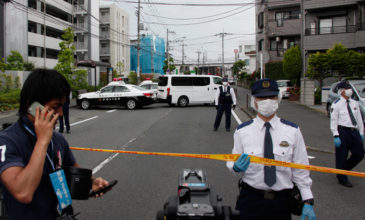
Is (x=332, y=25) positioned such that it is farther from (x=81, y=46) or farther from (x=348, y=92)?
(x=81, y=46)

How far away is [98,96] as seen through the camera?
21.0 metres

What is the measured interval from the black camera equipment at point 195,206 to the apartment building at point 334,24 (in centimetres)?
2923

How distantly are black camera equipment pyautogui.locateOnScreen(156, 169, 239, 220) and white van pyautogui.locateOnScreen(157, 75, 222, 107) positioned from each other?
68.7ft

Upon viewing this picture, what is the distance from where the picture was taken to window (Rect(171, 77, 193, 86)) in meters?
22.9

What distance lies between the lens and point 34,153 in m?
1.69

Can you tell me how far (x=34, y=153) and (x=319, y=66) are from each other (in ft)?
70.7

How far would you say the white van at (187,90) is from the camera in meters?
22.8

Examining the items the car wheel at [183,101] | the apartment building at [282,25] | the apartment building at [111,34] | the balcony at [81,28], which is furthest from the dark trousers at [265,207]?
the apartment building at [111,34]

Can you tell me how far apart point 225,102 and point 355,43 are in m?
21.3

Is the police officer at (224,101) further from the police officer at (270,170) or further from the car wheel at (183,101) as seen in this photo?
the car wheel at (183,101)

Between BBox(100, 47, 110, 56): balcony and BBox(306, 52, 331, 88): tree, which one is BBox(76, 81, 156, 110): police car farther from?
BBox(100, 47, 110, 56): balcony

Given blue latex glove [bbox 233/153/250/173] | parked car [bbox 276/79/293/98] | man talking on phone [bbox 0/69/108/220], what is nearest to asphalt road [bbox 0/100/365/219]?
blue latex glove [bbox 233/153/250/173]

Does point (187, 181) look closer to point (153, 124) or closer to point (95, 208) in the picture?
point (95, 208)

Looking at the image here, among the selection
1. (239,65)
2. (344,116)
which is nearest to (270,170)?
(344,116)
